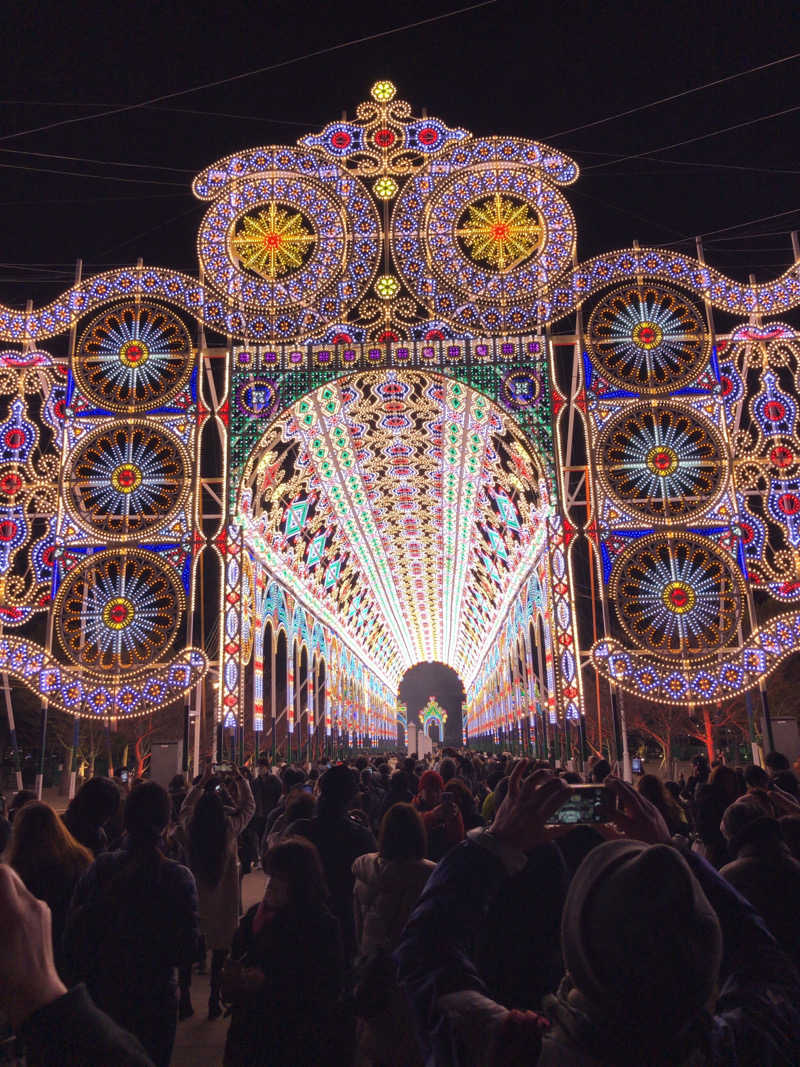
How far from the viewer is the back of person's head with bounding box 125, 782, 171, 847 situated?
3.39 m

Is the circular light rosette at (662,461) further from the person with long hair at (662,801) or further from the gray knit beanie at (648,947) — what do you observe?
the gray knit beanie at (648,947)

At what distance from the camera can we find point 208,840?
19.0 ft

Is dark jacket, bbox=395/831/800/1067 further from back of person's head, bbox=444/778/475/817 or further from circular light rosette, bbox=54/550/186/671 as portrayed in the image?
circular light rosette, bbox=54/550/186/671

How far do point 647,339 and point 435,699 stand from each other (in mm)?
67367

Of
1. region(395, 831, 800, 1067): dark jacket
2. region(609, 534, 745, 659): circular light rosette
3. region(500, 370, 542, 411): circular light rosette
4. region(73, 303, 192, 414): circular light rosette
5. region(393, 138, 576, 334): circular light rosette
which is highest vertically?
region(393, 138, 576, 334): circular light rosette

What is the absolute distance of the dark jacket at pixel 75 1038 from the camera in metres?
1.38

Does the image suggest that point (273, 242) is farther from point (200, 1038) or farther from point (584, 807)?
point (584, 807)

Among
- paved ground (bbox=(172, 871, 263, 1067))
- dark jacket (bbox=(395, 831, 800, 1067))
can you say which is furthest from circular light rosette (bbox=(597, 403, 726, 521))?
dark jacket (bbox=(395, 831, 800, 1067))

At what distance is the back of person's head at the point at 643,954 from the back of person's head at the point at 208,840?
16.0ft

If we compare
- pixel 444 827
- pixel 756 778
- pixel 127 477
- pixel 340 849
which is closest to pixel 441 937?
pixel 340 849

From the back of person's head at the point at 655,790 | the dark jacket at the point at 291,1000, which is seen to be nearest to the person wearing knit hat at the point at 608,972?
the dark jacket at the point at 291,1000

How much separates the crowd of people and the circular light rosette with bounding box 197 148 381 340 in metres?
10.1

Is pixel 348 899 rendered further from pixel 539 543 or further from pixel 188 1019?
pixel 539 543

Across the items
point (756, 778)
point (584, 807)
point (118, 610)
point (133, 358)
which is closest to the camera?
point (584, 807)
